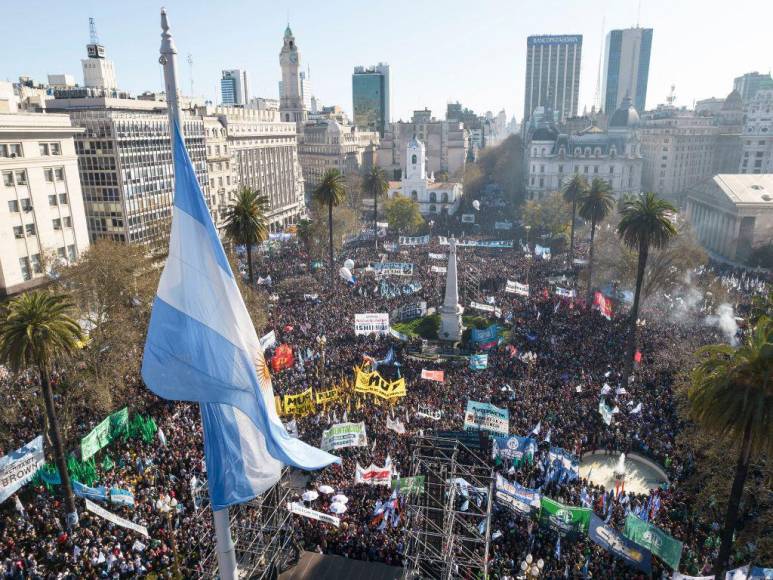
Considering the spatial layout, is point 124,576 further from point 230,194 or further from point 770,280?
point 230,194

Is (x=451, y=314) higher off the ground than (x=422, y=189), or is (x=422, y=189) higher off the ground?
(x=422, y=189)

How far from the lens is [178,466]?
1023 inches

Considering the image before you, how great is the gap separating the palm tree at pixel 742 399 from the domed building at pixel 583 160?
331 ft

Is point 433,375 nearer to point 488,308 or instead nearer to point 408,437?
point 408,437

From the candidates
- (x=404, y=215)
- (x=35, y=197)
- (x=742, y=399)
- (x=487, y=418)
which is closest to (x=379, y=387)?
(x=487, y=418)

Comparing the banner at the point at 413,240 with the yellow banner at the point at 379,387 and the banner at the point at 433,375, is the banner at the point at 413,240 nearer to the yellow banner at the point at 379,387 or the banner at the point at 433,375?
the banner at the point at 433,375

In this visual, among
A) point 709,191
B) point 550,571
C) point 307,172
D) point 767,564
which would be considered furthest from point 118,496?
point 307,172

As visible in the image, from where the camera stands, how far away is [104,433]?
87.2ft

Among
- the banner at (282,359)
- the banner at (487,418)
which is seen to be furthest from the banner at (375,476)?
the banner at (282,359)

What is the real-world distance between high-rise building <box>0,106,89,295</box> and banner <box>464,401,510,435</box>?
30852 millimetres

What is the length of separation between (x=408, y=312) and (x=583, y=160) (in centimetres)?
8157

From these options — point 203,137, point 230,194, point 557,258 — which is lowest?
point 557,258

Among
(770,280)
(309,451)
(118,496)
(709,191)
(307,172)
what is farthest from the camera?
(307,172)

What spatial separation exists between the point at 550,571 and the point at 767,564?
7.18 metres
